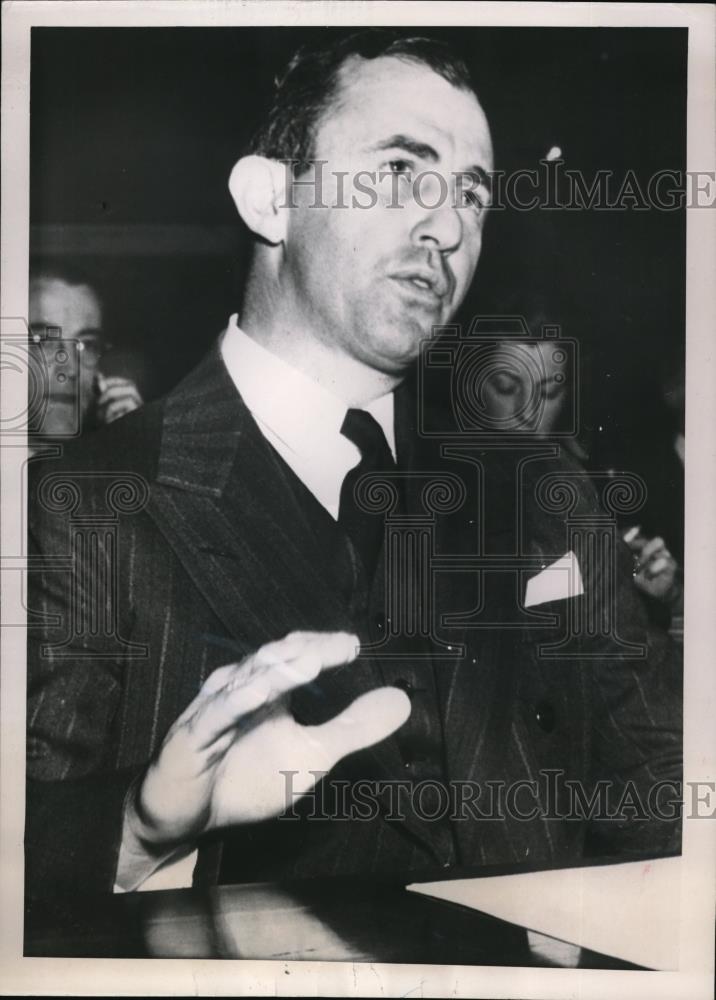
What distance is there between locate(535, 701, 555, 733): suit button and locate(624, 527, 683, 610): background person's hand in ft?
0.88

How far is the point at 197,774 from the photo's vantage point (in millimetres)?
1653

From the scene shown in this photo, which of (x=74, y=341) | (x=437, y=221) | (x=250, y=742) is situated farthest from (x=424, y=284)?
(x=250, y=742)

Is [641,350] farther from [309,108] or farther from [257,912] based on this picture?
[257,912]

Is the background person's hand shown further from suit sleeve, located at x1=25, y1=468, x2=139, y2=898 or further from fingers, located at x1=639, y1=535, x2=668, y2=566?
suit sleeve, located at x1=25, y1=468, x2=139, y2=898

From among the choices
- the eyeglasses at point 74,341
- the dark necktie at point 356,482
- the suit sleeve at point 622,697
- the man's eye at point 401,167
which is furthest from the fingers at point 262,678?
the man's eye at point 401,167

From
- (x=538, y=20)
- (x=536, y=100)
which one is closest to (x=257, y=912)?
(x=536, y=100)

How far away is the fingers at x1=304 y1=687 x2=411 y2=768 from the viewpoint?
5.43ft

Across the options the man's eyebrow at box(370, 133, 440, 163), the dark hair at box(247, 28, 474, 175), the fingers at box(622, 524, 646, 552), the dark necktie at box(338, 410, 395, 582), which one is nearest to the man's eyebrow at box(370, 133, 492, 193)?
the man's eyebrow at box(370, 133, 440, 163)

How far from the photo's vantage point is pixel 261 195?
65.6 inches

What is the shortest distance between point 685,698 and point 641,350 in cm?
62

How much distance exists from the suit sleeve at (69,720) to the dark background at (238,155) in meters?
0.36

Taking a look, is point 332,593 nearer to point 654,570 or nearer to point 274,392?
point 274,392

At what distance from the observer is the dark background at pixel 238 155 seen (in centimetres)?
168

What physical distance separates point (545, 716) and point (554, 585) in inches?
9.1
